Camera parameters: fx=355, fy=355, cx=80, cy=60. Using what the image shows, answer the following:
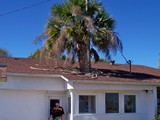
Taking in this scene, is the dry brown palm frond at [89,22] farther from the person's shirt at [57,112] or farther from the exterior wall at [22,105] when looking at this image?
the person's shirt at [57,112]

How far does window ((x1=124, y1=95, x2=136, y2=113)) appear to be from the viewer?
20.5m

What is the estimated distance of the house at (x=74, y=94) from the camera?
61.8ft

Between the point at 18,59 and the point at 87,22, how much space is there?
5672 millimetres

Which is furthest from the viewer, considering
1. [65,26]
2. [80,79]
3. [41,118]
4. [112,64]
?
[112,64]

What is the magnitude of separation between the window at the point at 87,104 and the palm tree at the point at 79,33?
2198 mm

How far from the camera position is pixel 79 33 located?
20.9 metres

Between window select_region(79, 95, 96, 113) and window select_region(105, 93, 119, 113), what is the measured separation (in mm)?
790

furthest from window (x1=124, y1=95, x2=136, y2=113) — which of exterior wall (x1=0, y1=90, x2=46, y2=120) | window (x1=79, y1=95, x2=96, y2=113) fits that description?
exterior wall (x1=0, y1=90, x2=46, y2=120)

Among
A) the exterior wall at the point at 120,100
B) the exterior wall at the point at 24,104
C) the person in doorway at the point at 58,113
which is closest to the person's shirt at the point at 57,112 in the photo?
the person in doorway at the point at 58,113

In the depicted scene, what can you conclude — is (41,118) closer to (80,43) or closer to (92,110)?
(92,110)

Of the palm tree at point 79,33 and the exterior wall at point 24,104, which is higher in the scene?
the palm tree at point 79,33

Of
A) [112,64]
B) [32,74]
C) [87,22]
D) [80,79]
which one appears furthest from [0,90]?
[112,64]

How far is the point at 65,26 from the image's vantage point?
21.2 meters

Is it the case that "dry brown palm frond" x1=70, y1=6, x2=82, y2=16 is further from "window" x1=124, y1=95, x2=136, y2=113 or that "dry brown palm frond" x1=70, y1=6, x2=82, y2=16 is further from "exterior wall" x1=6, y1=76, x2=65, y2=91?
"window" x1=124, y1=95, x2=136, y2=113
